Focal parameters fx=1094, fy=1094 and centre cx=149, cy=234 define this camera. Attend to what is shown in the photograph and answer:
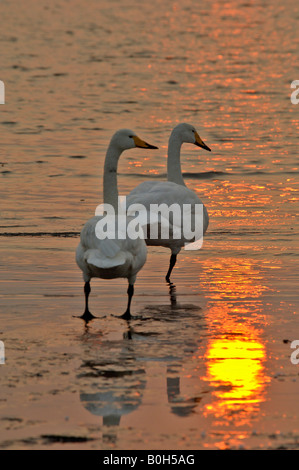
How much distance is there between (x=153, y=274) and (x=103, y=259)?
263 cm

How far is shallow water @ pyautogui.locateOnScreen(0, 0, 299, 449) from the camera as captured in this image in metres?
6.42

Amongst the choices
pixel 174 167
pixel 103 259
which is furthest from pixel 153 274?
pixel 103 259

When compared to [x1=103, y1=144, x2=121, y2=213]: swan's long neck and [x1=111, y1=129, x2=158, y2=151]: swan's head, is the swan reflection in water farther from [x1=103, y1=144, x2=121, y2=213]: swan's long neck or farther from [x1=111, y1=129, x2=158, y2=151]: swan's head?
[x1=111, y1=129, x2=158, y2=151]: swan's head

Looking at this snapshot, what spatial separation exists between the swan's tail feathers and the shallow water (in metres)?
0.52

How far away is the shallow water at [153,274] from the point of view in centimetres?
642

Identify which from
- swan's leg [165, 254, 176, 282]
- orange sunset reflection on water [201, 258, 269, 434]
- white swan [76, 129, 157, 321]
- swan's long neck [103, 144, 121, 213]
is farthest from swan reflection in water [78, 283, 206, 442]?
swan's leg [165, 254, 176, 282]

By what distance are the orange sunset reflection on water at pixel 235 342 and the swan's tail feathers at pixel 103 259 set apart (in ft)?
2.93

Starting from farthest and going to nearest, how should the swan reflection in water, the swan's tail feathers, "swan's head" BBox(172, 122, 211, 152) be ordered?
"swan's head" BBox(172, 122, 211, 152), the swan's tail feathers, the swan reflection in water

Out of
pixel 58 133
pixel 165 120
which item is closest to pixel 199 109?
pixel 165 120

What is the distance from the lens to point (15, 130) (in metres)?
22.4

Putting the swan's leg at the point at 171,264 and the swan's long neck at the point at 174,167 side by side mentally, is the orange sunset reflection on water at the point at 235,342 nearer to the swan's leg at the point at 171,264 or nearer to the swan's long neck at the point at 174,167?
the swan's leg at the point at 171,264

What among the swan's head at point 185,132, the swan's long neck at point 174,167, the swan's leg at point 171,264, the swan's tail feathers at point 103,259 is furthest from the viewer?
the swan's head at point 185,132

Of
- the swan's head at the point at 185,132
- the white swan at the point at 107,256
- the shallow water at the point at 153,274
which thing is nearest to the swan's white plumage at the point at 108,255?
the white swan at the point at 107,256

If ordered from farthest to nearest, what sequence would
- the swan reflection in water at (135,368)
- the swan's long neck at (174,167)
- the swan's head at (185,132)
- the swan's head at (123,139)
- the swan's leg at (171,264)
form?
the swan's head at (185,132), the swan's long neck at (174,167), the swan's leg at (171,264), the swan's head at (123,139), the swan reflection in water at (135,368)
